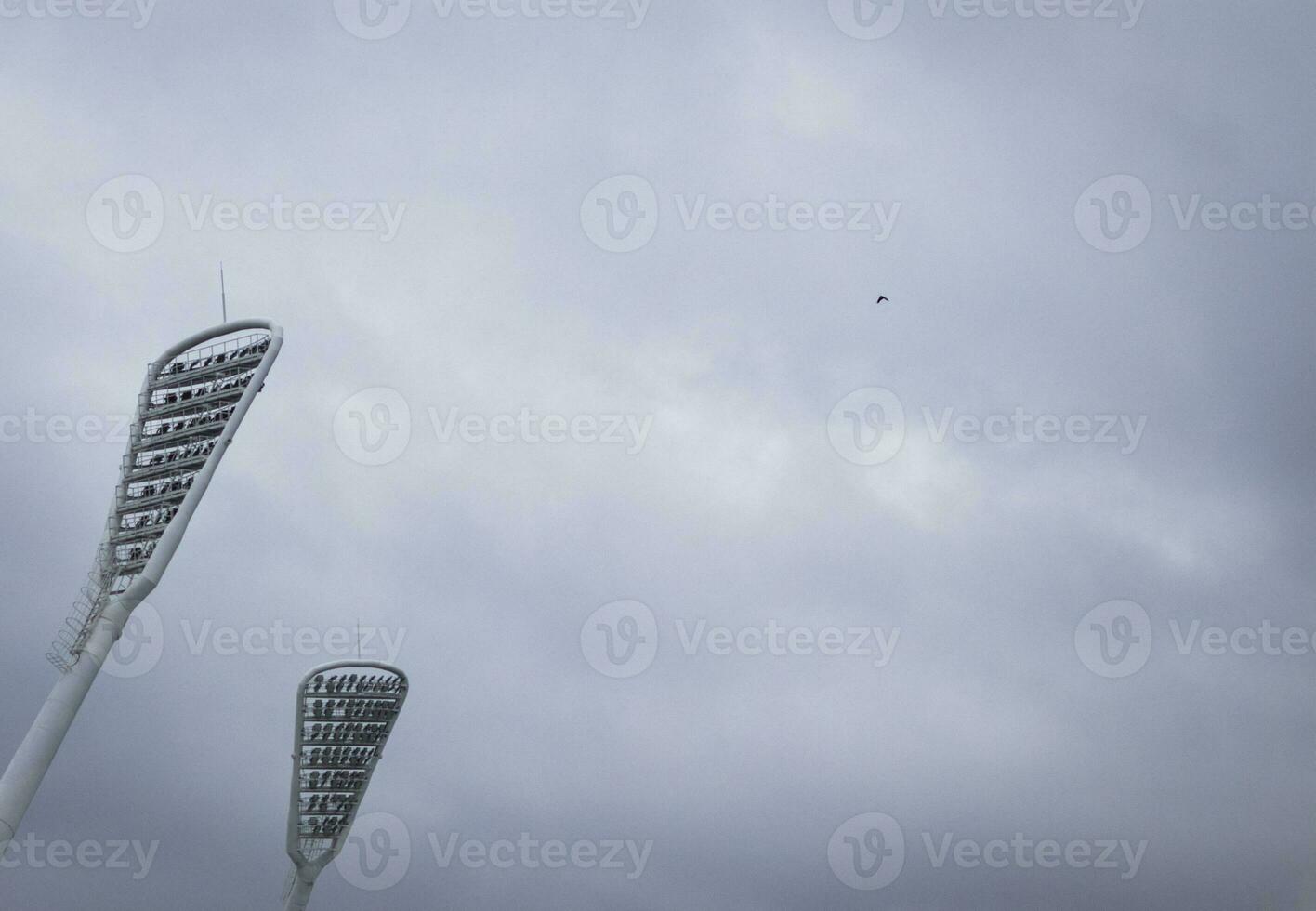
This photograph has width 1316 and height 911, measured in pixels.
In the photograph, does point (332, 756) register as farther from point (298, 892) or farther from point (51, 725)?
point (51, 725)

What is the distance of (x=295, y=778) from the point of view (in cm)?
7212

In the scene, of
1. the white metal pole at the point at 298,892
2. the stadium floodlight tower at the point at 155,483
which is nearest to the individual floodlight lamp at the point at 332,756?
the white metal pole at the point at 298,892

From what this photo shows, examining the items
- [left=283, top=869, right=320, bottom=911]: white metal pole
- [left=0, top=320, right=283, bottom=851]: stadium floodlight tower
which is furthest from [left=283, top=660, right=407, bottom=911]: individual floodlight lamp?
[left=0, top=320, right=283, bottom=851]: stadium floodlight tower

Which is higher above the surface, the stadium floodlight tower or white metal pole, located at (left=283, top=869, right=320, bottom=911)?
the stadium floodlight tower

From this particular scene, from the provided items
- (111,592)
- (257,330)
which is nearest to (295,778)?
(111,592)

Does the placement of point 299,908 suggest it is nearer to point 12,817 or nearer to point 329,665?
point 329,665

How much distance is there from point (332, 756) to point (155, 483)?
2712cm

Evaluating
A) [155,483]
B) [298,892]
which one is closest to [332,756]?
[298,892]

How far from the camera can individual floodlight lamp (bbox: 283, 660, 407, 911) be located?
71.4 m

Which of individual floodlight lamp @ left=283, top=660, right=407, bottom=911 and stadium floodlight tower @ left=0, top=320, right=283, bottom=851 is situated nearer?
stadium floodlight tower @ left=0, top=320, right=283, bottom=851

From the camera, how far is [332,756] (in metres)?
73.4

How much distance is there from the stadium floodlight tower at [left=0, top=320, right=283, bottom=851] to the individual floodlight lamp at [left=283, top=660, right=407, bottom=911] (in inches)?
838

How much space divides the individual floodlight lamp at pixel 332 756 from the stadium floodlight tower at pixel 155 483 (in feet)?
69.8

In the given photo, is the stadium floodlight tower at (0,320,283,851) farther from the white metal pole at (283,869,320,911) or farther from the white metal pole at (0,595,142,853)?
the white metal pole at (283,869,320,911)
